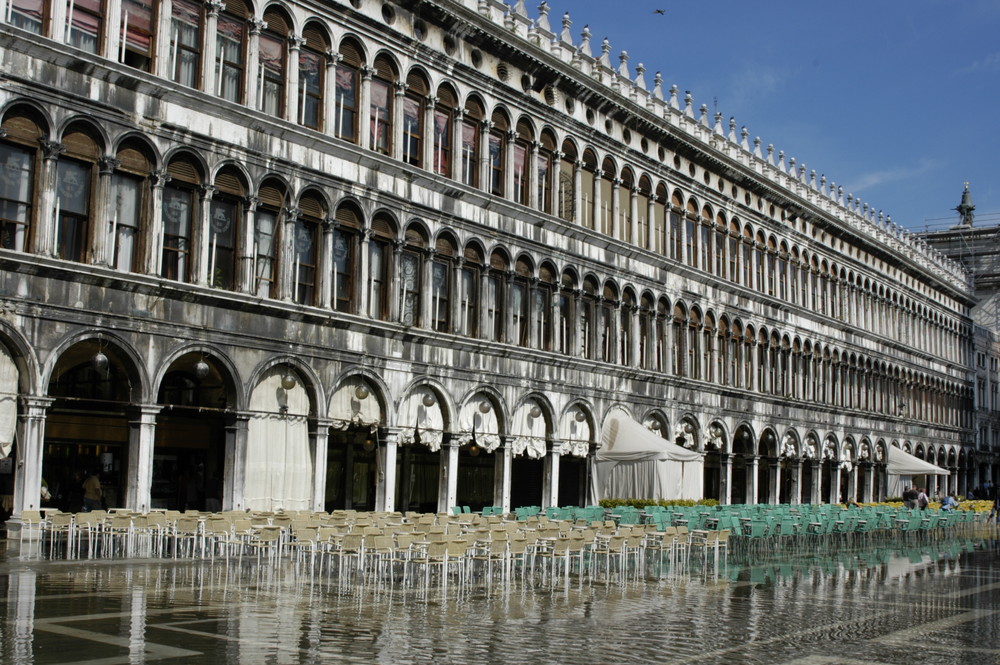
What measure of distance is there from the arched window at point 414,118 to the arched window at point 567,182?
7924 millimetres

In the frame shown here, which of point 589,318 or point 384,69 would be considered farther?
point 589,318

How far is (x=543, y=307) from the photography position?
39.4 meters

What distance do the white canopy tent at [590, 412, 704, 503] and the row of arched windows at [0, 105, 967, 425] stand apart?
3958 millimetres

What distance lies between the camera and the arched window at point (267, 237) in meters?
29.0

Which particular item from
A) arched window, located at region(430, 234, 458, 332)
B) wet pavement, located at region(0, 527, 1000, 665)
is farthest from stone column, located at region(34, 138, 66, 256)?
arched window, located at region(430, 234, 458, 332)

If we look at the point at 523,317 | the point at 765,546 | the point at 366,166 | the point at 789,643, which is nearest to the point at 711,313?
the point at 523,317

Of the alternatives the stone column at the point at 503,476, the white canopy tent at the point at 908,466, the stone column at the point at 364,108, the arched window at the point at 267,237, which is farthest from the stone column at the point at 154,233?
the white canopy tent at the point at 908,466

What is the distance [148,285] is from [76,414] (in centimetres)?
626

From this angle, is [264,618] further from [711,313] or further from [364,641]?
[711,313]

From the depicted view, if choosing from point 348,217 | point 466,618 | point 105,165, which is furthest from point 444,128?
point 466,618

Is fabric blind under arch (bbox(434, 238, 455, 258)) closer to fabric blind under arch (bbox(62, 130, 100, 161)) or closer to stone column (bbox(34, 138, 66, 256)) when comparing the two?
fabric blind under arch (bbox(62, 130, 100, 161))

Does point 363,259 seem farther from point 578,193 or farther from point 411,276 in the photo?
point 578,193

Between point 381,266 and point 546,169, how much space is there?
32.6 ft

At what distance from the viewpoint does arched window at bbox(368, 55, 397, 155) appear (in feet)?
108
